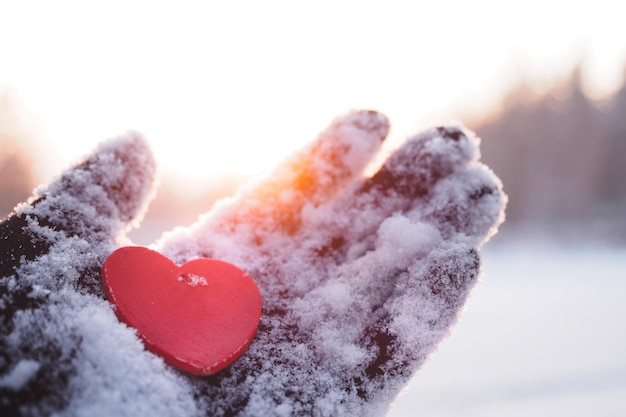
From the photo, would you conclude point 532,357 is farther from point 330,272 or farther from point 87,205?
point 87,205

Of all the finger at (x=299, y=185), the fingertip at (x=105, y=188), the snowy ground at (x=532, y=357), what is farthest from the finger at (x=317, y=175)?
the snowy ground at (x=532, y=357)

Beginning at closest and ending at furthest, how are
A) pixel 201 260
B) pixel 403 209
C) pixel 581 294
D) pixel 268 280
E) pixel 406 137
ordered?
pixel 201 260
pixel 268 280
pixel 403 209
pixel 406 137
pixel 581 294

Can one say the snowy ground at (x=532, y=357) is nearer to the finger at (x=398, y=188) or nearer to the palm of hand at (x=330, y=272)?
the palm of hand at (x=330, y=272)

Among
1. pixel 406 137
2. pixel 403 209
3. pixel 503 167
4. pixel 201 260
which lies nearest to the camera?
pixel 201 260

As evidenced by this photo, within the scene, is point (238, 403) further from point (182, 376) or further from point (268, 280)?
point (268, 280)

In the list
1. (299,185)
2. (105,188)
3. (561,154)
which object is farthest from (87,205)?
(561,154)

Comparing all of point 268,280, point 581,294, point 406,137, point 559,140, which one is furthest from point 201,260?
point 559,140
